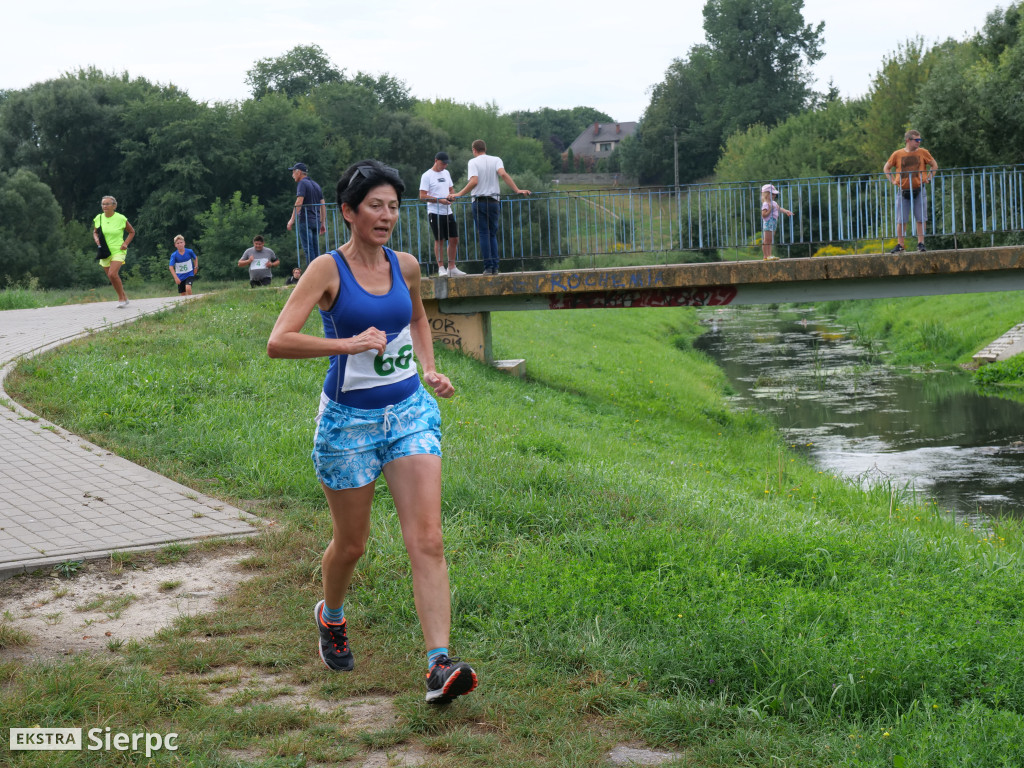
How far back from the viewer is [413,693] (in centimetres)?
424

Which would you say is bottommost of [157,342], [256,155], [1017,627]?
[1017,627]

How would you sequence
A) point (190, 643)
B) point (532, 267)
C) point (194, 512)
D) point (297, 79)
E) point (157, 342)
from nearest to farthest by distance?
point (190, 643) → point (194, 512) → point (157, 342) → point (532, 267) → point (297, 79)

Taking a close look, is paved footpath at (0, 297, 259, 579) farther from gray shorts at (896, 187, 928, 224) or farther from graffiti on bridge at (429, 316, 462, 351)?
gray shorts at (896, 187, 928, 224)

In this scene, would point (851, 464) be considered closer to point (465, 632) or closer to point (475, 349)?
point (475, 349)

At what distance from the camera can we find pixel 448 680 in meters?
3.83

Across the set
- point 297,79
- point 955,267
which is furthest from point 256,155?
point 955,267

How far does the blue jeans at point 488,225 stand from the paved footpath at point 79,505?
7256 mm

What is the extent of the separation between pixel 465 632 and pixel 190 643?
50.6 inches

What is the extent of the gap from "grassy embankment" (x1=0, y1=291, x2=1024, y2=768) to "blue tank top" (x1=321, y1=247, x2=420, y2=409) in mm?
1260

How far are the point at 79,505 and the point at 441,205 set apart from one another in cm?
926

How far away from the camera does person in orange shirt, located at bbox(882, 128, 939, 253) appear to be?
15.3 m

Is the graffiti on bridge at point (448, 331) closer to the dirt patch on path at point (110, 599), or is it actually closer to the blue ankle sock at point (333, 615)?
the dirt patch on path at point (110, 599)

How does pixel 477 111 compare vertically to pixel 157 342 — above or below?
above

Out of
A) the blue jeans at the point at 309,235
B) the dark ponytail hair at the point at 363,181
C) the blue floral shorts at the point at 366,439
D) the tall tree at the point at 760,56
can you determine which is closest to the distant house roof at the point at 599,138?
the tall tree at the point at 760,56
